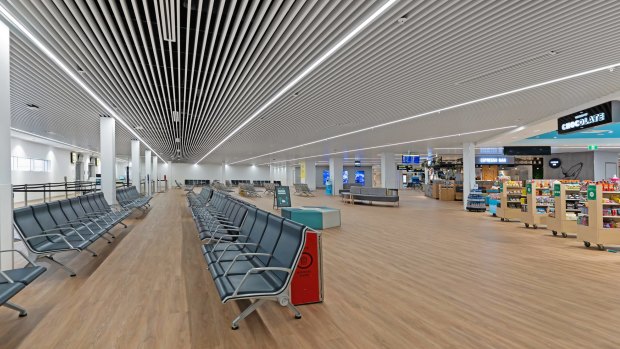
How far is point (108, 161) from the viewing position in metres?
10.0

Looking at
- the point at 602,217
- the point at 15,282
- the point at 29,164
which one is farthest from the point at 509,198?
the point at 29,164

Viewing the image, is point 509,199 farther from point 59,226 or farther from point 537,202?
point 59,226

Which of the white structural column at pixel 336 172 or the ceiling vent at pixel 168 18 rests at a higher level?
the ceiling vent at pixel 168 18

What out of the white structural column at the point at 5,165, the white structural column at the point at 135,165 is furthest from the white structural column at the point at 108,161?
the white structural column at the point at 135,165

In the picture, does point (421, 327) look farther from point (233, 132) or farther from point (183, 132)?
point (183, 132)

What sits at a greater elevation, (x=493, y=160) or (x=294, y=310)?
(x=493, y=160)

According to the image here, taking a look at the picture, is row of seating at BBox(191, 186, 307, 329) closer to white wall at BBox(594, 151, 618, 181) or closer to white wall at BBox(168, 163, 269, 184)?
white wall at BBox(594, 151, 618, 181)

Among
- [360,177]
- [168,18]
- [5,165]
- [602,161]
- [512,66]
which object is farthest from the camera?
[360,177]

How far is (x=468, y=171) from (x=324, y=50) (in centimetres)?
1158

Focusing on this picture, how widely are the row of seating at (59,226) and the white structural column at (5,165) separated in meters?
0.10

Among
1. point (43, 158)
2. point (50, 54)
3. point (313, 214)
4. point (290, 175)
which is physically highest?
point (50, 54)

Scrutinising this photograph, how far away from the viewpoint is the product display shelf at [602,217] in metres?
5.90

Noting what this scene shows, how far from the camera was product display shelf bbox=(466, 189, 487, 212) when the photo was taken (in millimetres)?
12516

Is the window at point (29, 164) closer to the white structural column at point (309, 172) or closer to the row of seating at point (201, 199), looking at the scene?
the row of seating at point (201, 199)
